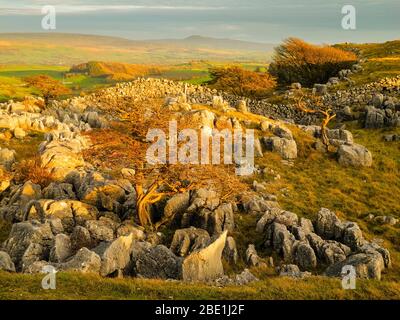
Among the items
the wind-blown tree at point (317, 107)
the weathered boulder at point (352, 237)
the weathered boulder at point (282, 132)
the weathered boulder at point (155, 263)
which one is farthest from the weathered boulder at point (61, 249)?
the wind-blown tree at point (317, 107)

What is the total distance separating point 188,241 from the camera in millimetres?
32531

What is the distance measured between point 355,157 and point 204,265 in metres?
32.7

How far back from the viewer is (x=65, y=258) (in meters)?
29.3

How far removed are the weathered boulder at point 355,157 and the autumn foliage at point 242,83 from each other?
44.5 meters

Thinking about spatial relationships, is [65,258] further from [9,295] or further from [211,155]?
[211,155]

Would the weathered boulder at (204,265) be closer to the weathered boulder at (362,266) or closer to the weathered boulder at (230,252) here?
the weathered boulder at (230,252)

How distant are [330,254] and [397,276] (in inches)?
176

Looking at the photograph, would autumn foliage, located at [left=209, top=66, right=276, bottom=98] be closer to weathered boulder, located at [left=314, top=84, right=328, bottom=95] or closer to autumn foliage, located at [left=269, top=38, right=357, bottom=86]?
weathered boulder, located at [left=314, top=84, right=328, bottom=95]

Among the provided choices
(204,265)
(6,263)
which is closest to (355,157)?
(204,265)

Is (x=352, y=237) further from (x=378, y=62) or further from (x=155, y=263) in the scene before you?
(x=378, y=62)

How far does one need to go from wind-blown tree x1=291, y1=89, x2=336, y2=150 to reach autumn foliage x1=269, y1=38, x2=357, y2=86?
72.3 ft

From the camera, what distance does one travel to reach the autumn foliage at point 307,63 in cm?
11419
